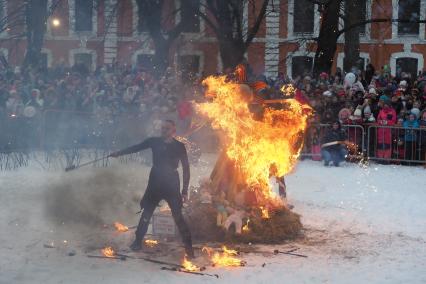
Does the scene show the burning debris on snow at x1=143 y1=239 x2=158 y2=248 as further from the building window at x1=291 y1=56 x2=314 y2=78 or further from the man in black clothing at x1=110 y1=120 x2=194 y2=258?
the building window at x1=291 y1=56 x2=314 y2=78

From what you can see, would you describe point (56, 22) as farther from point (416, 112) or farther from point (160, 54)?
point (416, 112)

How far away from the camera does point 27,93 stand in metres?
18.5

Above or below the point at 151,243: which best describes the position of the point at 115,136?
above

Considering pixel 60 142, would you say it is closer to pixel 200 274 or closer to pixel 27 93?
pixel 27 93

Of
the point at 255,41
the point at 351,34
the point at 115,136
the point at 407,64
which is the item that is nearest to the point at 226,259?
the point at 115,136

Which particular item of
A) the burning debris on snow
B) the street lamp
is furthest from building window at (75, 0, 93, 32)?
the burning debris on snow

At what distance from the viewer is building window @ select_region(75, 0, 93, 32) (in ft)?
115

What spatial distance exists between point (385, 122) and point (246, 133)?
718cm

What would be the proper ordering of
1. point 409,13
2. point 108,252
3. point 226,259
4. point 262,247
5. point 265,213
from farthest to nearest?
point 409,13, point 265,213, point 262,247, point 108,252, point 226,259

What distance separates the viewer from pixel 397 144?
16453 millimetres

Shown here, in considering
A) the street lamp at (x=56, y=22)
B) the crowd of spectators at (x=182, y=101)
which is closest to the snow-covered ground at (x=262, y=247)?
the crowd of spectators at (x=182, y=101)

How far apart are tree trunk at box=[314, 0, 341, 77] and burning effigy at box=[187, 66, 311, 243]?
540 inches

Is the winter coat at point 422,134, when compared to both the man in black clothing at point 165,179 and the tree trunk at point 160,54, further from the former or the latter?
the tree trunk at point 160,54

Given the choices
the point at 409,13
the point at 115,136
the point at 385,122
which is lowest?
the point at 115,136
